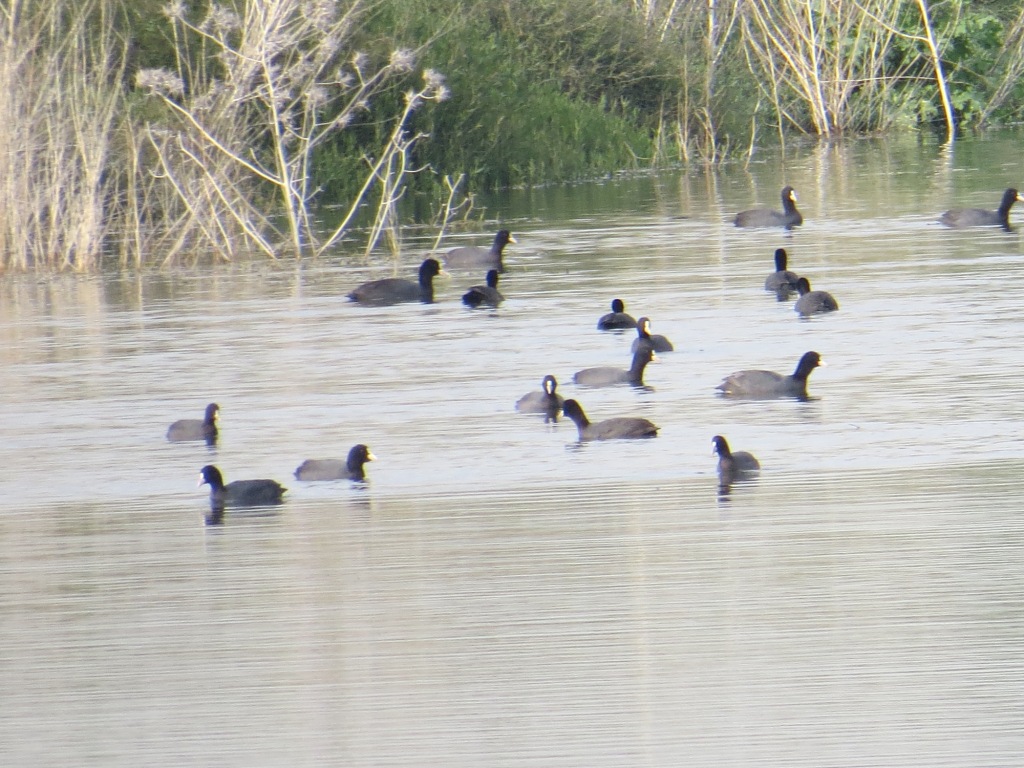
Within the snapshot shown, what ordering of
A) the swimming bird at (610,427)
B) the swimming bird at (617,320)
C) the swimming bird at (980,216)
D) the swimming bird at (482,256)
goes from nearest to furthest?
the swimming bird at (610,427) → the swimming bird at (617,320) → the swimming bird at (482,256) → the swimming bird at (980,216)

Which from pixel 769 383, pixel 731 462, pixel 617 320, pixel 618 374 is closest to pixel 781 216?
pixel 617 320

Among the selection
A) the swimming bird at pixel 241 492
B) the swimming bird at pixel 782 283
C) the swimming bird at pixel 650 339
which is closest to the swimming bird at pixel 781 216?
the swimming bird at pixel 782 283

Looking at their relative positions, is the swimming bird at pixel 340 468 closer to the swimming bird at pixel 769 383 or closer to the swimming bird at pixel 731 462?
the swimming bird at pixel 731 462

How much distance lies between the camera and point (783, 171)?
101 feet

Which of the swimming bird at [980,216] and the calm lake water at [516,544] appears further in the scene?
the swimming bird at [980,216]

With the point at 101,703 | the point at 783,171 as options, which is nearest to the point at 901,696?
the point at 101,703

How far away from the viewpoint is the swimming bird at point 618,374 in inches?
510

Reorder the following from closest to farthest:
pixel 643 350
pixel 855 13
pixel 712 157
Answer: pixel 643 350, pixel 712 157, pixel 855 13

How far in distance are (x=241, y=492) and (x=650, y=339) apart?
444 centimetres

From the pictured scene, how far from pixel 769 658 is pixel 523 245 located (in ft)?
50.5

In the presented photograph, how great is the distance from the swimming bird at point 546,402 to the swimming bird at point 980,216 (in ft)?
34.2

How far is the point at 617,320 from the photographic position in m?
15.1

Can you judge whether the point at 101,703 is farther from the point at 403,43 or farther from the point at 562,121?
the point at 562,121

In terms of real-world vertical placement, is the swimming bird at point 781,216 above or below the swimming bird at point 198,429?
above
